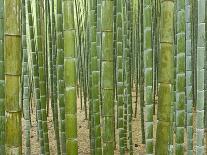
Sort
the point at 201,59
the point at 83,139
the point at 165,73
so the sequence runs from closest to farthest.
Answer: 1. the point at 165,73
2. the point at 201,59
3. the point at 83,139

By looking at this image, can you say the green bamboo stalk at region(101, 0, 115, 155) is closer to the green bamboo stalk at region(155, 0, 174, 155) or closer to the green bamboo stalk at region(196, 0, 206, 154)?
the green bamboo stalk at region(155, 0, 174, 155)

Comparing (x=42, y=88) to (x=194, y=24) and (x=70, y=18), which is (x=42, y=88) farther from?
(x=194, y=24)

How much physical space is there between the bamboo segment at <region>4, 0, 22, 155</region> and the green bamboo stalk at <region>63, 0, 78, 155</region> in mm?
195

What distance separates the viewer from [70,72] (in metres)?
1.41

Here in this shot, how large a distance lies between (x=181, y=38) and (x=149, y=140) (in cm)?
49

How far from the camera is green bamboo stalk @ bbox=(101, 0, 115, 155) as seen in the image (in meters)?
1.46

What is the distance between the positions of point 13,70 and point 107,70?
1.41ft

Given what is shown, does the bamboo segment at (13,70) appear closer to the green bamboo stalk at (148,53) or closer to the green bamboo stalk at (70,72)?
the green bamboo stalk at (70,72)

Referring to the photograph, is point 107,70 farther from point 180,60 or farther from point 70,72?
point 180,60

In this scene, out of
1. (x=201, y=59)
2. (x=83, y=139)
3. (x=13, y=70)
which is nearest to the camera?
(x=13, y=70)

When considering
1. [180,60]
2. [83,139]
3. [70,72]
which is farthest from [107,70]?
[83,139]

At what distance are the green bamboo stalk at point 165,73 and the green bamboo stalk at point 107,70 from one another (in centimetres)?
22

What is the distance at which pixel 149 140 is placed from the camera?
5.49 feet

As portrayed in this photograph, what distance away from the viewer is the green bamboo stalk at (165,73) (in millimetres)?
1357
